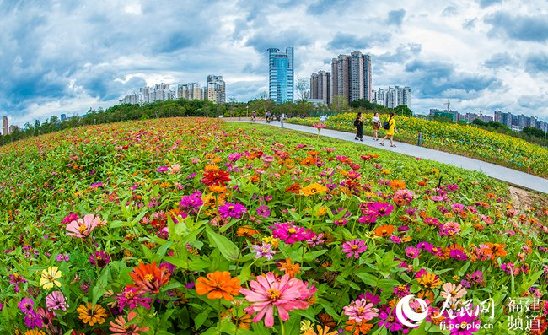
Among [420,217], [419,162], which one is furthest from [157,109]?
[420,217]

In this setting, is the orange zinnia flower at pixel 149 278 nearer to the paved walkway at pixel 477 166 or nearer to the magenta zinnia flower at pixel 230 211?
the magenta zinnia flower at pixel 230 211

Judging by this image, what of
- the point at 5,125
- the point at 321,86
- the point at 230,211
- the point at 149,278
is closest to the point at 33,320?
the point at 149,278

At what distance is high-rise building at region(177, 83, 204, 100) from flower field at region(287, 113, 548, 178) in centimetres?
4164

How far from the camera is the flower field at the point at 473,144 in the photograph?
42.0 feet

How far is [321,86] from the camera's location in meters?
54.8

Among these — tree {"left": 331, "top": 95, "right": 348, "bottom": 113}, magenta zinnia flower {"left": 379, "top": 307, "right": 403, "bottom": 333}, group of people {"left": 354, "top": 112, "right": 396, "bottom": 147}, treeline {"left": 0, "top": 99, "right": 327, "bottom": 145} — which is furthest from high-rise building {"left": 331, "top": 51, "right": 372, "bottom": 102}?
magenta zinnia flower {"left": 379, "top": 307, "right": 403, "bottom": 333}

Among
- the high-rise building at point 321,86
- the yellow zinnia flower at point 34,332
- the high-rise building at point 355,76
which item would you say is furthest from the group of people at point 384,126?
the high-rise building at point 321,86

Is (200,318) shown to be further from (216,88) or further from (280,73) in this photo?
(216,88)

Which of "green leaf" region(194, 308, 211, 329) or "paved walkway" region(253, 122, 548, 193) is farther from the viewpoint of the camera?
"paved walkway" region(253, 122, 548, 193)

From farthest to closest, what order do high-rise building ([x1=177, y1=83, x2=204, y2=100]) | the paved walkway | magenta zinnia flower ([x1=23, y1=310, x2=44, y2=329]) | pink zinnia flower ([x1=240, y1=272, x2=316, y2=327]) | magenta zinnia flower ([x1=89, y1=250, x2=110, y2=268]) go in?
high-rise building ([x1=177, y1=83, x2=204, y2=100]) < the paved walkway < magenta zinnia flower ([x1=89, y1=250, x2=110, y2=268]) < magenta zinnia flower ([x1=23, y1=310, x2=44, y2=329]) < pink zinnia flower ([x1=240, y1=272, x2=316, y2=327])

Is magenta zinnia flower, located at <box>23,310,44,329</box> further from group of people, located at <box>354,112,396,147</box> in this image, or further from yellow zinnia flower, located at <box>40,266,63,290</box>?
group of people, located at <box>354,112,396,147</box>

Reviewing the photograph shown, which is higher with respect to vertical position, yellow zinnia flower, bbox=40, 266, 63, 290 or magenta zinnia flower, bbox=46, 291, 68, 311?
yellow zinnia flower, bbox=40, 266, 63, 290
